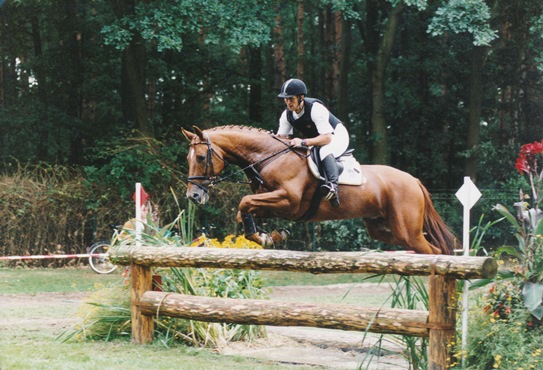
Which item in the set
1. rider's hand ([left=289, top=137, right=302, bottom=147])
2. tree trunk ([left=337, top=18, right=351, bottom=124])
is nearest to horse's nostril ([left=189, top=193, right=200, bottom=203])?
rider's hand ([left=289, top=137, right=302, bottom=147])

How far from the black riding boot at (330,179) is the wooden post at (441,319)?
57.9 inches

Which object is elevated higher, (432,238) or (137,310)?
(432,238)

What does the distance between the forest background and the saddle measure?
11220 mm

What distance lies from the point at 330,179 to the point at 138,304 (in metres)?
2.35

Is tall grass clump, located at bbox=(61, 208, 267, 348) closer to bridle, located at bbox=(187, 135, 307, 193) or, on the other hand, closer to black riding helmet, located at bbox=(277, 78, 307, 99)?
bridle, located at bbox=(187, 135, 307, 193)

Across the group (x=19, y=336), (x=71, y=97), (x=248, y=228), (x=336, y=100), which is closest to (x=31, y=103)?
(x=71, y=97)

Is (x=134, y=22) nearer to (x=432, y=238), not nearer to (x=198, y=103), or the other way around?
(x=198, y=103)

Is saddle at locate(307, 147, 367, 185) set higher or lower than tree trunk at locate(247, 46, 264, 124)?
lower

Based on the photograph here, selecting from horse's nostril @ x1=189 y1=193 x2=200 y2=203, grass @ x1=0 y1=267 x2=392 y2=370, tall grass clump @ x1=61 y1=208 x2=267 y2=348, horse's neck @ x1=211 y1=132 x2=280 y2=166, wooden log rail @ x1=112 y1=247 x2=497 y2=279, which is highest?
horse's neck @ x1=211 y1=132 x2=280 y2=166

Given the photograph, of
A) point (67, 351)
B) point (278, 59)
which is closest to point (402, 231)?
point (67, 351)

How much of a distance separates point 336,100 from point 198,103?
4.45 metres

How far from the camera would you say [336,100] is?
85.2 ft

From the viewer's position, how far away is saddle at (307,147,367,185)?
7652mm

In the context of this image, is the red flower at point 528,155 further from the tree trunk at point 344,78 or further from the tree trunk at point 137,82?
the tree trunk at point 344,78
